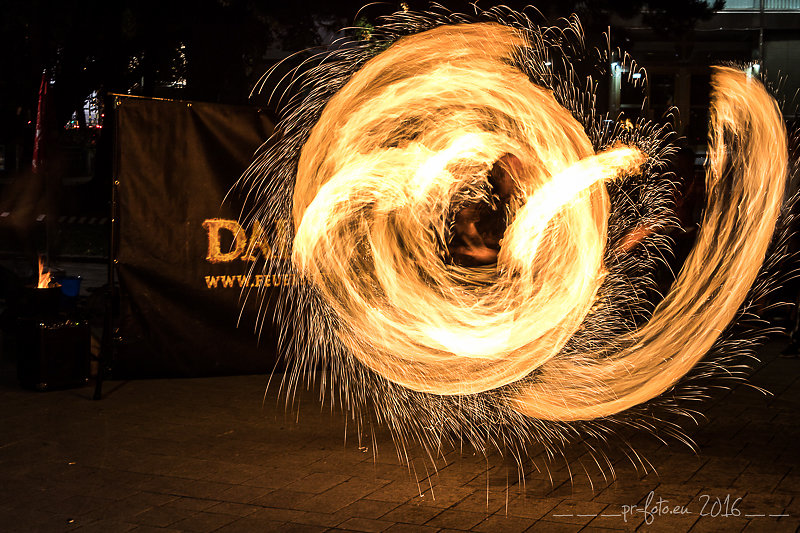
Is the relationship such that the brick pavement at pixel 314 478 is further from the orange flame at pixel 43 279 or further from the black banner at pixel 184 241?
the orange flame at pixel 43 279

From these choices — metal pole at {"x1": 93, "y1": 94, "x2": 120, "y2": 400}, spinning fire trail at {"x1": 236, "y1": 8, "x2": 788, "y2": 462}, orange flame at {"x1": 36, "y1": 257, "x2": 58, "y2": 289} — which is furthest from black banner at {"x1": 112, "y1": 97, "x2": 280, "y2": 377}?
orange flame at {"x1": 36, "y1": 257, "x2": 58, "y2": 289}

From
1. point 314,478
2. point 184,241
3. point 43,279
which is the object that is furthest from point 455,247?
point 43,279

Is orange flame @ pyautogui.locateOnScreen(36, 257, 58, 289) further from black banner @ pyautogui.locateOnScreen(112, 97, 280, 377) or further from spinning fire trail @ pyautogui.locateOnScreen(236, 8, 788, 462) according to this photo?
spinning fire trail @ pyautogui.locateOnScreen(236, 8, 788, 462)

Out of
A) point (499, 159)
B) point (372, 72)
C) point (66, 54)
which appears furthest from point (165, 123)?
point (66, 54)

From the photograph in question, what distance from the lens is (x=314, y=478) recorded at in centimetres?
540

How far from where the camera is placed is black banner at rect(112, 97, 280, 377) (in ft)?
24.4

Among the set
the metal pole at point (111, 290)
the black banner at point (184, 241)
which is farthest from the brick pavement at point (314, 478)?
the black banner at point (184, 241)

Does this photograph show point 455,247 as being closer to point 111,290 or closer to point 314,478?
point 111,290

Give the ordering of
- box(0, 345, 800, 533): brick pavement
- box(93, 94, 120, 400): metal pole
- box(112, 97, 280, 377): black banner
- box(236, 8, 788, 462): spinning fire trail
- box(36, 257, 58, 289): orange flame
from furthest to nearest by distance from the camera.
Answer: box(36, 257, 58, 289): orange flame → box(112, 97, 280, 377): black banner → box(93, 94, 120, 400): metal pole → box(236, 8, 788, 462): spinning fire trail → box(0, 345, 800, 533): brick pavement

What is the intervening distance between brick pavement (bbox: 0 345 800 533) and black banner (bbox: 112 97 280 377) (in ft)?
2.08

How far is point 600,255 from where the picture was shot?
7227mm

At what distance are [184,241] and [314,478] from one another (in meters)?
2.99

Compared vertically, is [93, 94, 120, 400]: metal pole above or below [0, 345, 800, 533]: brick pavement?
above

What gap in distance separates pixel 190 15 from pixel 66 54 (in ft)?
12.4
